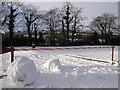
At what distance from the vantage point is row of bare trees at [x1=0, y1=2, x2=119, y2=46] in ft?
181

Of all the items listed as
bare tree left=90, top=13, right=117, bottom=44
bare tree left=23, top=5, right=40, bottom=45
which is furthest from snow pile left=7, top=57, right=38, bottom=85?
bare tree left=90, top=13, right=117, bottom=44

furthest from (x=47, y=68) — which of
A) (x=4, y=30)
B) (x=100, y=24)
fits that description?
(x=100, y=24)

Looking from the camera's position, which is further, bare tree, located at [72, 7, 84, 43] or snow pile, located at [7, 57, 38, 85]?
bare tree, located at [72, 7, 84, 43]

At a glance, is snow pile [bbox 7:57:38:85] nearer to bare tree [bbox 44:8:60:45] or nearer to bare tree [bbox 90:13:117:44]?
bare tree [bbox 44:8:60:45]

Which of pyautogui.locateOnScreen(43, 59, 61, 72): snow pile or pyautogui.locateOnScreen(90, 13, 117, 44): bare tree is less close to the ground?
pyautogui.locateOnScreen(90, 13, 117, 44): bare tree

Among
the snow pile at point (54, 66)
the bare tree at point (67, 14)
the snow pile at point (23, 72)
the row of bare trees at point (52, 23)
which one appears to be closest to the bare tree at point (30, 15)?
the row of bare trees at point (52, 23)

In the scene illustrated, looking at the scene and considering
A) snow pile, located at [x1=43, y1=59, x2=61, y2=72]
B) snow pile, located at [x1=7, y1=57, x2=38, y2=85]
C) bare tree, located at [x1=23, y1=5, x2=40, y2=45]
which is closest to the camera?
snow pile, located at [x1=7, y1=57, x2=38, y2=85]

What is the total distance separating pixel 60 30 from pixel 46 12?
5.36 meters

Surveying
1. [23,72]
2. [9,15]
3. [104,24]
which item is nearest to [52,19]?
[9,15]

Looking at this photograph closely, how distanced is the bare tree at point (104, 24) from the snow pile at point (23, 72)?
2218 inches

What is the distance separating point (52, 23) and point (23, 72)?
171 feet

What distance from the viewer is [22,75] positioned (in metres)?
8.16

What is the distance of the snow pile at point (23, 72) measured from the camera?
26.9 feet

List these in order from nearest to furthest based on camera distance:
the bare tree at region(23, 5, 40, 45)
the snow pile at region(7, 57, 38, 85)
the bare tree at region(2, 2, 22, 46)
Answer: the snow pile at region(7, 57, 38, 85) → the bare tree at region(2, 2, 22, 46) → the bare tree at region(23, 5, 40, 45)
